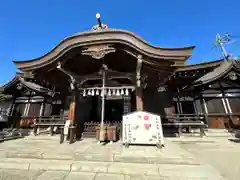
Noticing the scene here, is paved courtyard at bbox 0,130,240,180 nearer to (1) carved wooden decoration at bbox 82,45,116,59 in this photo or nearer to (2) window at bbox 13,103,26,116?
(1) carved wooden decoration at bbox 82,45,116,59

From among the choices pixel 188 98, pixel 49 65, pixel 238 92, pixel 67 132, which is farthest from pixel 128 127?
pixel 238 92

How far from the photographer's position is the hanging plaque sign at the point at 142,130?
476 centimetres

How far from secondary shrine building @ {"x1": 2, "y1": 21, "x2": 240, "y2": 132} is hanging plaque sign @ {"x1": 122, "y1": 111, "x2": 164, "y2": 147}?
3.76 feet

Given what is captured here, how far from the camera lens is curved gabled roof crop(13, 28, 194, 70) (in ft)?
18.7

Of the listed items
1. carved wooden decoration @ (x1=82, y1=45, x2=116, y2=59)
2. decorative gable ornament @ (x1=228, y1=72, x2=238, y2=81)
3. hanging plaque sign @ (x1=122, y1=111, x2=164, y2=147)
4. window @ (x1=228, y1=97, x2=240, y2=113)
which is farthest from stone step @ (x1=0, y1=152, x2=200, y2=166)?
decorative gable ornament @ (x1=228, y1=72, x2=238, y2=81)

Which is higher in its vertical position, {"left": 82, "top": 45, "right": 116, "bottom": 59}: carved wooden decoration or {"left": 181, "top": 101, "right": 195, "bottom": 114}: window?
{"left": 82, "top": 45, "right": 116, "bottom": 59}: carved wooden decoration

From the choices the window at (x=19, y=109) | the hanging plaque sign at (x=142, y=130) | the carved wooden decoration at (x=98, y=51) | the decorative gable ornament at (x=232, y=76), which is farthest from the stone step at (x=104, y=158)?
the decorative gable ornament at (x=232, y=76)

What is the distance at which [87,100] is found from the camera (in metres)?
8.47

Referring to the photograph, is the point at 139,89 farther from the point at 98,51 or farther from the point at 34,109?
the point at 34,109

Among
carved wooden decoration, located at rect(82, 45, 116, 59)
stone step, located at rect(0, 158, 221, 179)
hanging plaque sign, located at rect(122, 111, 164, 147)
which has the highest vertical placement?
carved wooden decoration, located at rect(82, 45, 116, 59)

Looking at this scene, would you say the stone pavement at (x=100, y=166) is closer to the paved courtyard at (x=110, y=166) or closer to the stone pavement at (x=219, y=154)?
the paved courtyard at (x=110, y=166)

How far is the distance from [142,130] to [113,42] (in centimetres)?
395

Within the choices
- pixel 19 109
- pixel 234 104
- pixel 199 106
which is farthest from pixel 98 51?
pixel 19 109

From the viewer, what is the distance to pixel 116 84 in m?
7.00
